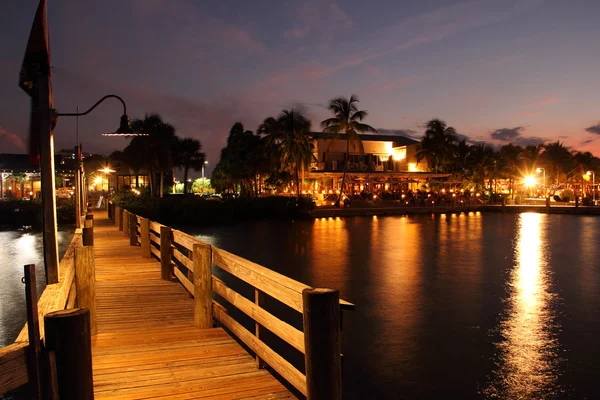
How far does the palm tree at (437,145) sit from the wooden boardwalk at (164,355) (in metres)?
56.2

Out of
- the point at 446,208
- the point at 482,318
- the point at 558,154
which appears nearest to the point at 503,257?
the point at 482,318

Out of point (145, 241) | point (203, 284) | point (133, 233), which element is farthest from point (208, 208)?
point (203, 284)

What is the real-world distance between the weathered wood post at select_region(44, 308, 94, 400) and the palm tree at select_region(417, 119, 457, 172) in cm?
6220

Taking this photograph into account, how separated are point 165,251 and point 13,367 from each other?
27.7ft

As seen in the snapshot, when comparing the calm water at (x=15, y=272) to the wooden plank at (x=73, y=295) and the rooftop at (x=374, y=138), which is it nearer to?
the wooden plank at (x=73, y=295)

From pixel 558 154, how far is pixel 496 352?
8860 cm

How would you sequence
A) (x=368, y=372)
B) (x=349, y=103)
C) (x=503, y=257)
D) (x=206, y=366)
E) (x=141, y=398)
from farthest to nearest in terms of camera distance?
(x=349, y=103), (x=503, y=257), (x=368, y=372), (x=206, y=366), (x=141, y=398)

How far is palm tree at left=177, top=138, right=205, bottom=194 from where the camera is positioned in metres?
68.3

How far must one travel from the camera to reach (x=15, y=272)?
18.1 m

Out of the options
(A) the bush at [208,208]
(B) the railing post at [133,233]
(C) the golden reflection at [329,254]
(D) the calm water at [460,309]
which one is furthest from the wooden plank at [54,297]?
(A) the bush at [208,208]

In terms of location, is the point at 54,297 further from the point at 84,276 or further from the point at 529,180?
the point at 529,180

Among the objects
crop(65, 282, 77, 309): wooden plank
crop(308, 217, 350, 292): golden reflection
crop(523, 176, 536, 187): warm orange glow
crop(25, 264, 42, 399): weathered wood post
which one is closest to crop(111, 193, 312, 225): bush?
crop(308, 217, 350, 292): golden reflection

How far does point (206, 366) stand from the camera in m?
5.43

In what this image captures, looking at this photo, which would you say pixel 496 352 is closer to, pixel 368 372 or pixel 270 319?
pixel 368 372
